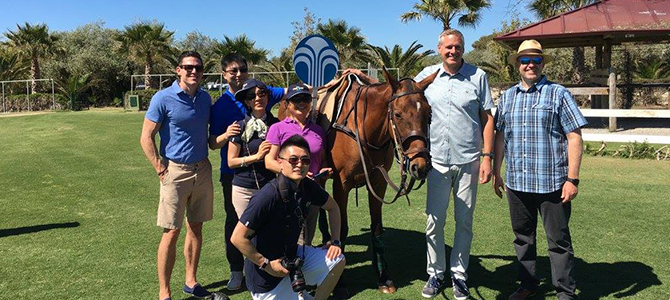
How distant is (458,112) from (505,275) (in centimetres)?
181

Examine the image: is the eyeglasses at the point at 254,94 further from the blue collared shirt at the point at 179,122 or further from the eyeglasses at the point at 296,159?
the eyeglasses at the point at 296,159

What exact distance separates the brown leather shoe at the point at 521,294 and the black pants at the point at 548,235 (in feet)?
0.12

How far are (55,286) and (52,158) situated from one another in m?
9.49

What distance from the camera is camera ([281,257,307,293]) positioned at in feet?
9.46

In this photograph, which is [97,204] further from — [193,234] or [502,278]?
[502,278]

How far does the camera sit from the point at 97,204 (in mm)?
7805

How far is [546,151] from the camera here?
12.5ft

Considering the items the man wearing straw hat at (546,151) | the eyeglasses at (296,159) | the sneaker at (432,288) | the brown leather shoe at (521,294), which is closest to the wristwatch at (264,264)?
the eyeglasses at (296,159)

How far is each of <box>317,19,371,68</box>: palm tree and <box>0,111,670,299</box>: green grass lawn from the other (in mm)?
26149

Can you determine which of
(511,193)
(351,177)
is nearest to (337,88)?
(351,177)

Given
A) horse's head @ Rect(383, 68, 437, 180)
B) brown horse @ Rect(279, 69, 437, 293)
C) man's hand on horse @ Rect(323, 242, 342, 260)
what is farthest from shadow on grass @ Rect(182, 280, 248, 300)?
horse's head @ Rect(383, 68, 437, 180)

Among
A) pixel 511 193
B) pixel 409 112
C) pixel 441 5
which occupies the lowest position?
pixel 511 193

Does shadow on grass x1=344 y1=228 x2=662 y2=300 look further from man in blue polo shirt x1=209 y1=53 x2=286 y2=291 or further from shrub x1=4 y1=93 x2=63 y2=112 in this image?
shrub x1=4 y1=93 x2=63 y2=112

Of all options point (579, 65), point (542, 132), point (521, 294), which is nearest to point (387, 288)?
point (521, 294)
